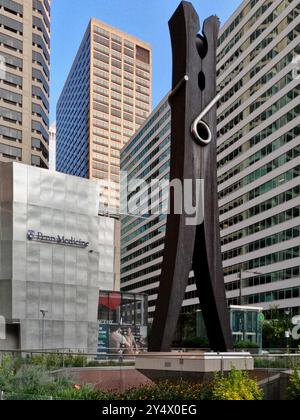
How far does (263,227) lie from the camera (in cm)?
7725

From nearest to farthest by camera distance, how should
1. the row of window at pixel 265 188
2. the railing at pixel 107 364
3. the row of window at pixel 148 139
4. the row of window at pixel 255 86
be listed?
the railing at pixel 107 364 → the row of window at pixel 265 188 → the row of window at pixel 255 86 → the row of window at pixel 148 139

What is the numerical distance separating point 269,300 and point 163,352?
62013 mm

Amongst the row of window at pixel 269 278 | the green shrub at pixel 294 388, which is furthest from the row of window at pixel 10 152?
the green shrub at pixel 294 388

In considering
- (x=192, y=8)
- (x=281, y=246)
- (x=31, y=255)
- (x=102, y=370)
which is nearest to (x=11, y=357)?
(x=102, y=370)

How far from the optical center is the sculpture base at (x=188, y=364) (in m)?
13.9

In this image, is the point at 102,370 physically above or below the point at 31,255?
below

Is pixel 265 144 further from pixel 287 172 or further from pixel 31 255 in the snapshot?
pixel 31 255

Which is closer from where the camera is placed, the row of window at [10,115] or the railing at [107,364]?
the railing at [107,364]

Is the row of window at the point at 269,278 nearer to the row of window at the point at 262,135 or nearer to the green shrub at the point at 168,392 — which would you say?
the row of window at the point at 262,135

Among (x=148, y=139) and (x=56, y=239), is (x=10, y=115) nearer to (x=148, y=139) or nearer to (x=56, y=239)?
(x=56, y=239)

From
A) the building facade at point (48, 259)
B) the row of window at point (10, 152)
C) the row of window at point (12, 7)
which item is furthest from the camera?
the row of window at point (12, 7)

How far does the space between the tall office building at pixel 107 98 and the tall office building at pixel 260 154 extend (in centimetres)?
6655

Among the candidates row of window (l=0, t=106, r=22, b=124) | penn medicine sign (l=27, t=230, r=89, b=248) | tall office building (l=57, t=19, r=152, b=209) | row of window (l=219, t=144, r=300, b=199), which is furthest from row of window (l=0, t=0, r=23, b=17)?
tall office building (l=57, t=19, r=152, b=209)

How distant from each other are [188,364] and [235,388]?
199cm
